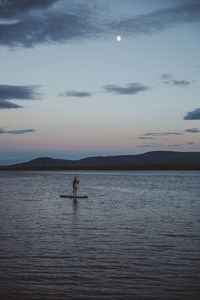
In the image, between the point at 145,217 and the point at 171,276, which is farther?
the point at 145,217

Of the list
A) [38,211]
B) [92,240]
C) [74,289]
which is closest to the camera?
[74,289]

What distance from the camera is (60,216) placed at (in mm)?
31516

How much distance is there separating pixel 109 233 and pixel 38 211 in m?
13.8

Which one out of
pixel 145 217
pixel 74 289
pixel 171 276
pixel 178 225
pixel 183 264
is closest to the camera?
pixel 74 289

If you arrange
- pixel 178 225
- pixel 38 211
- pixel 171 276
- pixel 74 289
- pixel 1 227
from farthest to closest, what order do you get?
pixel 38 211
pixel 178 225
pixel 1 227
pixel 171 276
pixel 74 289

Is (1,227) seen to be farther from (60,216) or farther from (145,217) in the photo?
(145,217)

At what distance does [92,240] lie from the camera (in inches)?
810

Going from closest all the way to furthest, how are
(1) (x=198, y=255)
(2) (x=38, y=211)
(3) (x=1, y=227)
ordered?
1. (1) (x=198, y=255)
2. (3) (x=1, y=227)
3. (2) (x=38, y=211)

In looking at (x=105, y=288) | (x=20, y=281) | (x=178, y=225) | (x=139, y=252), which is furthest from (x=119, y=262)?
(x=178, y=225)

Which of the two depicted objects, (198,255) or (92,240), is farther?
(92,240)

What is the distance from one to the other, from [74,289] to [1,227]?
13.9 meters

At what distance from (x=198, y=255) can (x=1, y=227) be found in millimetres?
13977

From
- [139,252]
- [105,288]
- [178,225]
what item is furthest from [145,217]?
[105,288]

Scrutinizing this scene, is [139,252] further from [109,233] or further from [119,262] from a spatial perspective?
[109,233]
